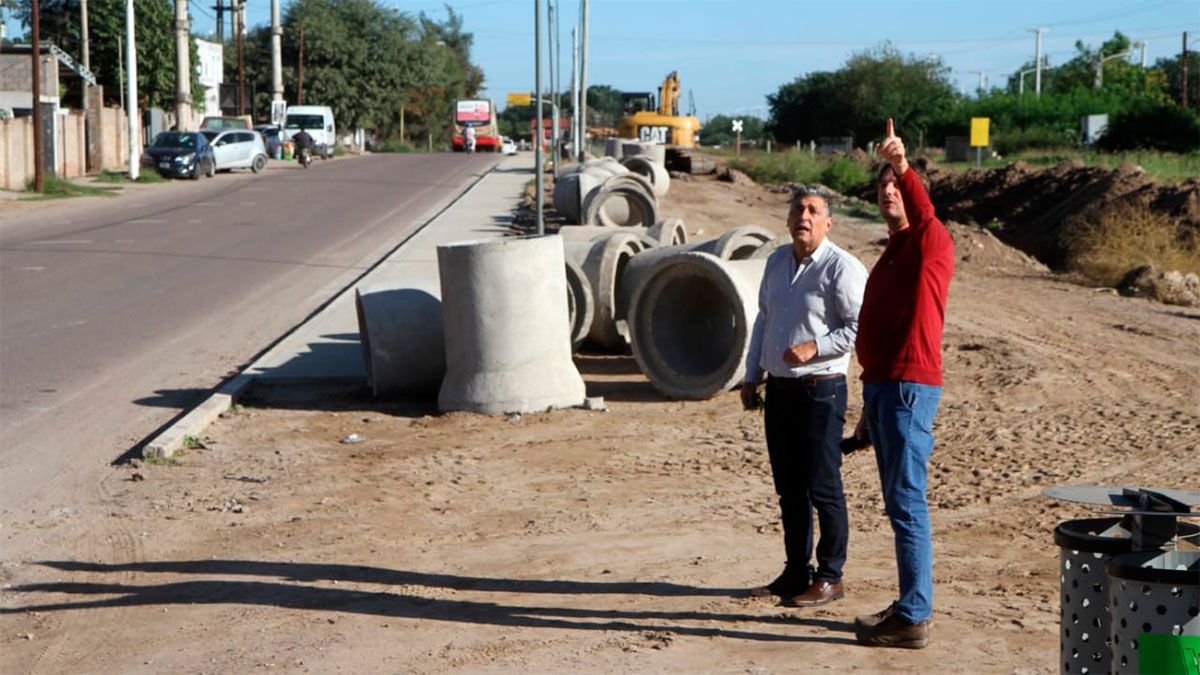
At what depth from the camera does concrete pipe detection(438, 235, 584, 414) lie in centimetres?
1088

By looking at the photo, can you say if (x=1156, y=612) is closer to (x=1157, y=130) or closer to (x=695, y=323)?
(x=695, y=323)

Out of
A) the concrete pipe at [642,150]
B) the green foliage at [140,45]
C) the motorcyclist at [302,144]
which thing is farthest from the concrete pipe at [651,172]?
the green foliage at [140,45]

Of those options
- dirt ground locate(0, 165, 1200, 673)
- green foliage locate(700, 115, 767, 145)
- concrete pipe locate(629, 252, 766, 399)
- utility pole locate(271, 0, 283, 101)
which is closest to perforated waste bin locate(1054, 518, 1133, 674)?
dirt ground locate(0, 165, 1200, 673)

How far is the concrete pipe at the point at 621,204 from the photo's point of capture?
24.3 meters

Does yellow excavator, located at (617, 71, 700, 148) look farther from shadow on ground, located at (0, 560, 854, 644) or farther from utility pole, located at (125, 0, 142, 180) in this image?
shadow on ground, located at (0, 560, 854, 644)

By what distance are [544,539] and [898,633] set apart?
2400 mm

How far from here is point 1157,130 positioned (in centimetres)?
6525

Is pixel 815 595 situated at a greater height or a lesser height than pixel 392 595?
greater

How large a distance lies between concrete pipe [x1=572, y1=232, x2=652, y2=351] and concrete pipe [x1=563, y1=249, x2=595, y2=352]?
228mm

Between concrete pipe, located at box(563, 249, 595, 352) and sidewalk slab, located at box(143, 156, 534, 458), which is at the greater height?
concrete pipe, located at box(563, 249, 595, 352)

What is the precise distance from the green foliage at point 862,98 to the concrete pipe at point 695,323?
82.4 metres

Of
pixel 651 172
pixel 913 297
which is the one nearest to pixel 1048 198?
pixel 651 172

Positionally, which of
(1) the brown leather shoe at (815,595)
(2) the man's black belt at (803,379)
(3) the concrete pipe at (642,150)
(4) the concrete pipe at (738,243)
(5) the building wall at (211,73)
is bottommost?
(1) the brown leather shoe at (815,595)

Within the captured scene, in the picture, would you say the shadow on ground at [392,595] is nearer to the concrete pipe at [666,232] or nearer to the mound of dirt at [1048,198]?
the concrete pipe at [666,232]
